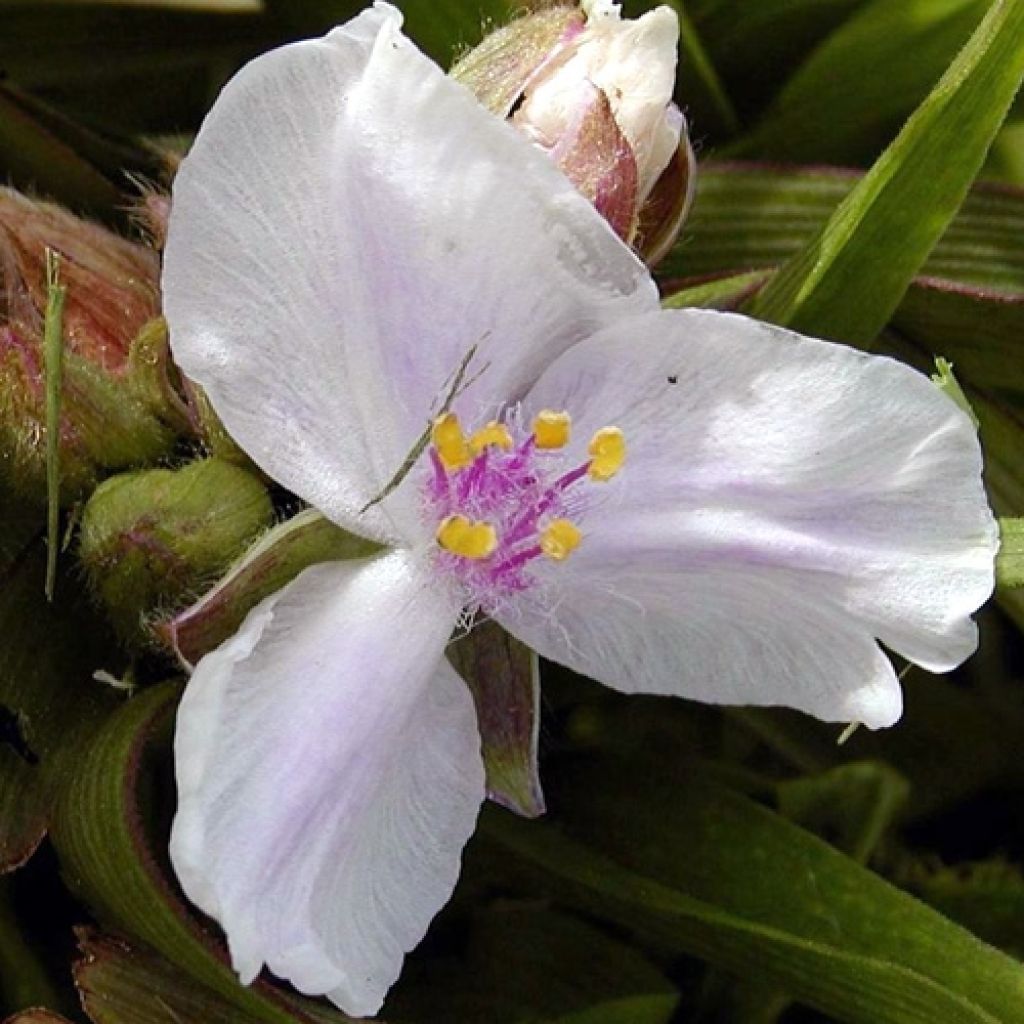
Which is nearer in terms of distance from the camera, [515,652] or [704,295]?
[515,652]

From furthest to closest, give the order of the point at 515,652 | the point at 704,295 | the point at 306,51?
the point at 704,295 < the point at 515,652 < the point at 306,51

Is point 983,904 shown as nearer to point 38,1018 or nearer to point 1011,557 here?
point 1011,557

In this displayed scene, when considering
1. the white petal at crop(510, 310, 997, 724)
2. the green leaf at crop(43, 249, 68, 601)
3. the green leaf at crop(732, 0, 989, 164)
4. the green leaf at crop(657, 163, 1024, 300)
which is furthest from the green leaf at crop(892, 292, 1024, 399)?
the green leaf at crop(43, 249, 68, 601)

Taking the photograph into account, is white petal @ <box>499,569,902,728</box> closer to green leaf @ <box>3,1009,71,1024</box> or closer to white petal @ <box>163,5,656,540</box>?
white petal @ <box>163,5,656,540</box>

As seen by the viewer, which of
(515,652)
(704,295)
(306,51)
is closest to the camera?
(306,51)

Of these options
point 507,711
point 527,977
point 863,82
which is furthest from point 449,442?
point 863,82

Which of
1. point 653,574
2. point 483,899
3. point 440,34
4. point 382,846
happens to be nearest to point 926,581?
point 653,574

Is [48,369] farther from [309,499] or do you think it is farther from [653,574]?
[653,574]
